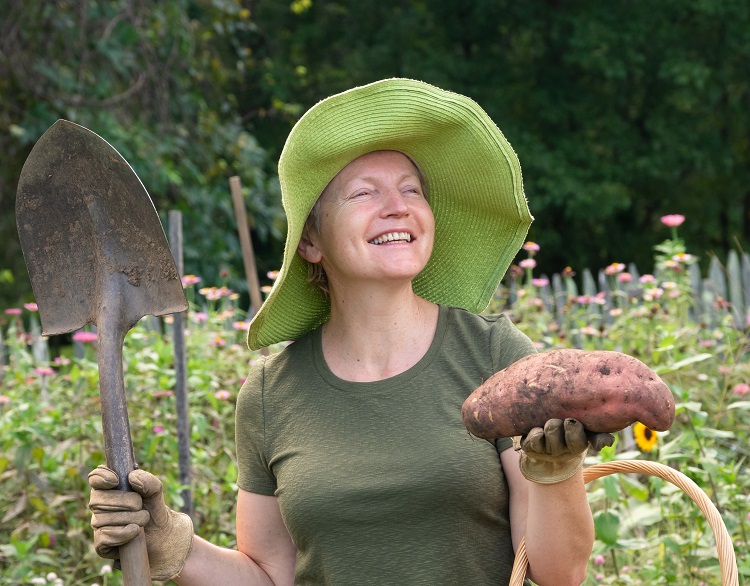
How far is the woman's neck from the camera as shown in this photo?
197 cm

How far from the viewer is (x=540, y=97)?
43.6 ft

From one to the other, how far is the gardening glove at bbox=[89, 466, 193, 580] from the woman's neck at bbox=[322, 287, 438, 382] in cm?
41

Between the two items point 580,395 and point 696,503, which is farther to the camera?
point 696,503

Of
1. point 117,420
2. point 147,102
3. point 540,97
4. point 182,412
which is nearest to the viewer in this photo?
point 117,420

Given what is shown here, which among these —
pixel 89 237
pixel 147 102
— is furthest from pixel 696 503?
pixel 147 102

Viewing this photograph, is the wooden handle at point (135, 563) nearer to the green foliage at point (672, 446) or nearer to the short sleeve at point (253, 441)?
the short sleeve at point (253, 441)

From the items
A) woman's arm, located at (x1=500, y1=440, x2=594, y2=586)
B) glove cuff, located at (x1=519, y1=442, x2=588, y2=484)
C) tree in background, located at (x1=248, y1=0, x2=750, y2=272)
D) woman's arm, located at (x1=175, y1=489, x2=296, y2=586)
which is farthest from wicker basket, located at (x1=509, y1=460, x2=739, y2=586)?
tree in background, located at (x1=248, y1=0, x2=750, y2=272)

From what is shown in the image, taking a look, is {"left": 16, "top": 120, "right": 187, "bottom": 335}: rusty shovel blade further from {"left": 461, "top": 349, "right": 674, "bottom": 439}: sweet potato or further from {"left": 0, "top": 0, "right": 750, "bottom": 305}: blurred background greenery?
{"left": 0, "top": 0, "right": 750, "bottom": 305}: blurred background greenery

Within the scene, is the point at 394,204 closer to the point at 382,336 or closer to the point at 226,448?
the point at 382,336

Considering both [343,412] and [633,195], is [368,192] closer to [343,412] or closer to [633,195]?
[343,412]

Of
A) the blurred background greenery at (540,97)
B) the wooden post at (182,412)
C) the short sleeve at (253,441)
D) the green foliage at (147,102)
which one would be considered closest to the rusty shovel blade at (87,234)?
the short sleeve at (253,441)

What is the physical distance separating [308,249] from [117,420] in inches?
19.9

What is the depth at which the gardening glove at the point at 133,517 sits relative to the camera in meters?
1.72

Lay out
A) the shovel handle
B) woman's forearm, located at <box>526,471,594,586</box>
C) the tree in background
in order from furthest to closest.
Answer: the tree in background → the shovel handle → woman's forearm, located at <box>526,471,594,586</box>
